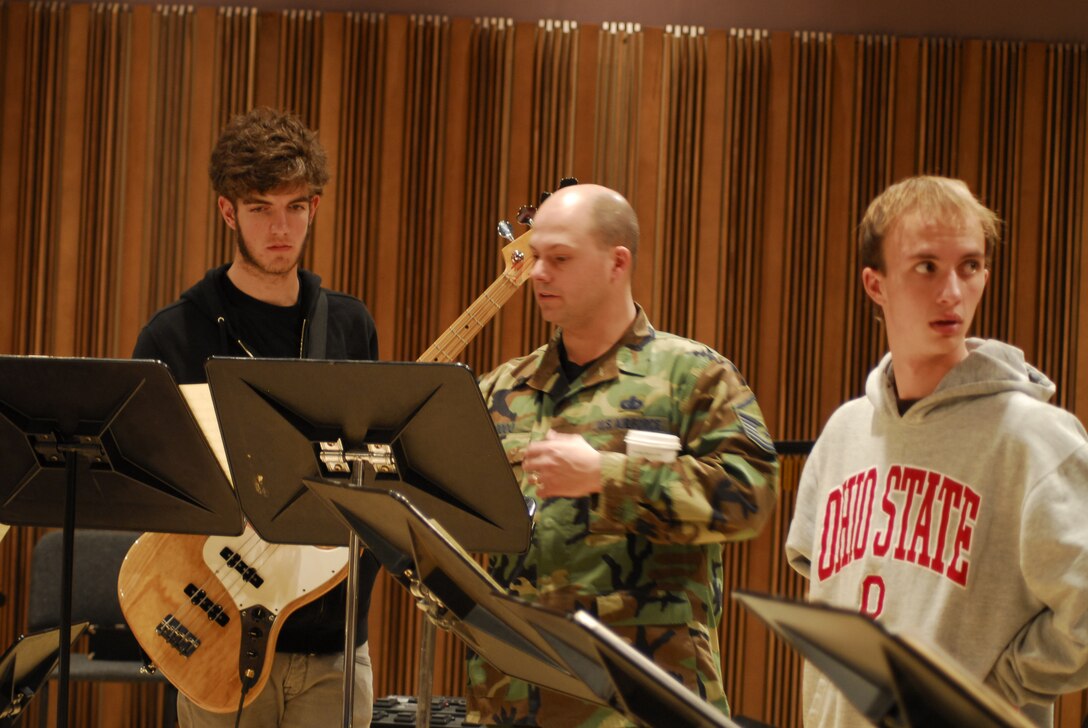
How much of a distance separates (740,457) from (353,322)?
1.30m

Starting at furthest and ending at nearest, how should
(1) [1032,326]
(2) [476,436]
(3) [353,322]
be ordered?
(1) [1032,326] → (3) [353,322] → (2) [476,436]

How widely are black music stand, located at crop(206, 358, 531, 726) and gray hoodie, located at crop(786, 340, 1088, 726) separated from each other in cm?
66

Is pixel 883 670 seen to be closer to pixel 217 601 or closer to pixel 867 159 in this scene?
pixel 217 601

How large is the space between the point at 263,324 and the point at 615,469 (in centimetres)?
125

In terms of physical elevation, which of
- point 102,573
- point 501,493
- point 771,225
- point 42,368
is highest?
point 771,225

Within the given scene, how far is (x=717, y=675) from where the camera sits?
2.37m

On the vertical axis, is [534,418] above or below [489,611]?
above

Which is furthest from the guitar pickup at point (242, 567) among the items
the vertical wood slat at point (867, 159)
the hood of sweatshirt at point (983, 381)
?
the vertical wood slat at point (867, 159)

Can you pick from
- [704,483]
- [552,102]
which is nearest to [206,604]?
[704,483]

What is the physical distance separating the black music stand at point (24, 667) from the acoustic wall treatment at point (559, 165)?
2.60 meters

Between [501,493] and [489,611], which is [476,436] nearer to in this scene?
[501,493]

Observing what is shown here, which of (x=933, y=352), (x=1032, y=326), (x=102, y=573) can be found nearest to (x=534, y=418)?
(x=933, y=352)

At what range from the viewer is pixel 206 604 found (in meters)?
2.85

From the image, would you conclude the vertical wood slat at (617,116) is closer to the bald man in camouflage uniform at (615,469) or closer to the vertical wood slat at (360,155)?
the vertical wood slat at (360,155)
